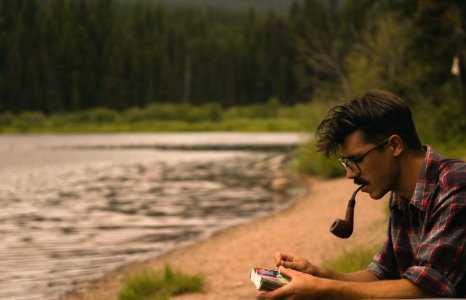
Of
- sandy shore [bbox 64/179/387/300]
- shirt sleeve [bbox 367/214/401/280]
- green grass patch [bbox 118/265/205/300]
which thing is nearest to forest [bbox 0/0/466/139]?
sandy shore [bbox 64/179/387/300]

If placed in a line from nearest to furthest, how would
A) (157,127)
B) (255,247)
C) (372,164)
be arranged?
1. (372,164)
2. (255,247)
3. (157,127)

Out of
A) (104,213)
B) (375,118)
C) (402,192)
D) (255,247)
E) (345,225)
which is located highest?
(375,118)

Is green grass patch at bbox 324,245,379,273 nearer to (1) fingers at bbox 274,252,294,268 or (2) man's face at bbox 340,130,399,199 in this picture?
(1) fingers at bbox 274,252,294,268

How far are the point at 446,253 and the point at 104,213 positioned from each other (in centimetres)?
1492

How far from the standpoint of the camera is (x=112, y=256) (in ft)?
36.9

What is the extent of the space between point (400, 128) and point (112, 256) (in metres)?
8.99

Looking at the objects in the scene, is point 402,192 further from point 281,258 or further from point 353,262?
point 353,262

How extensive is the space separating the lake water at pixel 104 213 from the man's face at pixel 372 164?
649cm

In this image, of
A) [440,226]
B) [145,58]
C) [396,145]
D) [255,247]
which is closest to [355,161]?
[396,145]

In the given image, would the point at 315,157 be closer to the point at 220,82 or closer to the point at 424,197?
the point at 424,197

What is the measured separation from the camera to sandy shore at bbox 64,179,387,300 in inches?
339

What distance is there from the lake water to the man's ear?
6.62 m

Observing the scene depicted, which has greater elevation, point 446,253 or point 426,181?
point 426,181

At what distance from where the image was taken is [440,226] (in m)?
2.59
